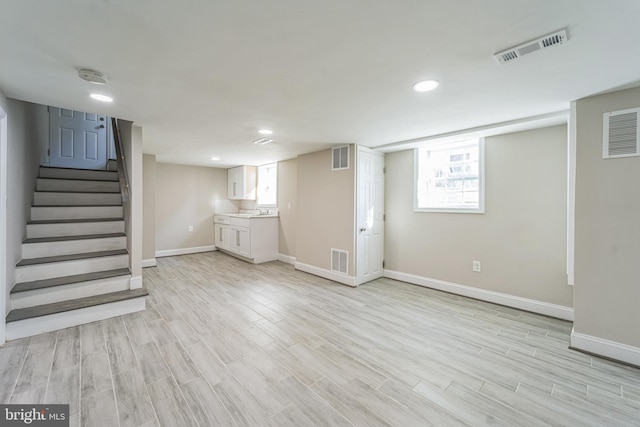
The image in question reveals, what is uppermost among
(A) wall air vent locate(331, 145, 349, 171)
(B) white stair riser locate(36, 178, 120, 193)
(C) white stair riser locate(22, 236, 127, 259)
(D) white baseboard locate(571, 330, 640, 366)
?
(A) wall air vent locate(331, 145, 349, 171)

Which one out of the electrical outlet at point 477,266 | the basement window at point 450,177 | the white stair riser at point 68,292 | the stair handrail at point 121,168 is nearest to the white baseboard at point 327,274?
the basement window at point 450,177

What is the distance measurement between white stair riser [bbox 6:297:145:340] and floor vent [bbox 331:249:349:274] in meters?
2.72

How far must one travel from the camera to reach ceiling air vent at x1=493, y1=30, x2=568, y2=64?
1456 millimetres

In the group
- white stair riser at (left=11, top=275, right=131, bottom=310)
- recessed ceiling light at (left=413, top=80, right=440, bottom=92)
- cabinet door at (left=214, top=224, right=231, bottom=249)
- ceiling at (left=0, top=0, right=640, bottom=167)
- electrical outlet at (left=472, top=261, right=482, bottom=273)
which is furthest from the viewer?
cabinet door at (left=214, top=224, right=231, bottom=249)

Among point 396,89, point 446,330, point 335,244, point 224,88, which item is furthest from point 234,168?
point 446,330

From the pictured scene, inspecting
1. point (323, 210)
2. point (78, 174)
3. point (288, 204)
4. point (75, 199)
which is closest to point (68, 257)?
point (75, 199)

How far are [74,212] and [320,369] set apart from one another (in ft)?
13.2

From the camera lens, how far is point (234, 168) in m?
6.86

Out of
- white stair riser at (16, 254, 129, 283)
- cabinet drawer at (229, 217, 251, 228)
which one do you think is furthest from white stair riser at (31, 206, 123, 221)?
cabinet drawer at (229, 217, 251, 228)

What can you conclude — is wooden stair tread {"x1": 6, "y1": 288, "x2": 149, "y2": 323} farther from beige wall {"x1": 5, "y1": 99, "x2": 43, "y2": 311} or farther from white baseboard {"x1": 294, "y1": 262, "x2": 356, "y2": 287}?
white baseboard {"x1": 294, "y1": 262, "x2": 356, "y2": 287}

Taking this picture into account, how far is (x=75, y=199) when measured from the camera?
3814 millimetres

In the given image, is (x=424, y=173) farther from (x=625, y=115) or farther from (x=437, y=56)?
(x=437, y=56)

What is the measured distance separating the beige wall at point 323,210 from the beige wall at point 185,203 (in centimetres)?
309

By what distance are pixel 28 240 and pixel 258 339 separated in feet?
10.1
